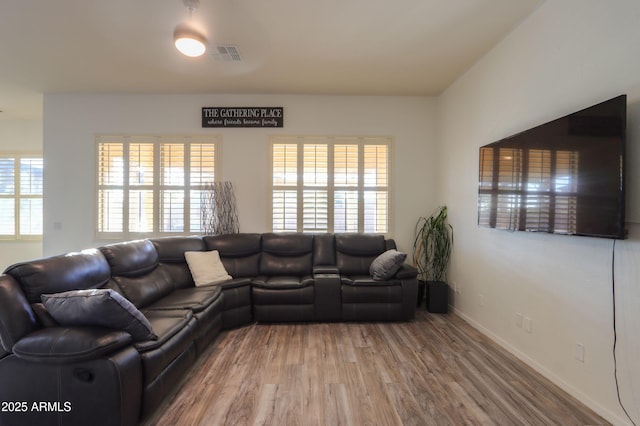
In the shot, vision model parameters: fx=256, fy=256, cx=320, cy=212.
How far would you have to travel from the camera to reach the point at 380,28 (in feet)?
8.02

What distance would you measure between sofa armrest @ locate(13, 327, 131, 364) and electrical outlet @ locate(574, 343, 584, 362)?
10.1 ft

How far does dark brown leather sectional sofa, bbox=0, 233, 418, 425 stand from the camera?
1.40m

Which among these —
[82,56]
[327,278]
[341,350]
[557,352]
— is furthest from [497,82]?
[82,56]

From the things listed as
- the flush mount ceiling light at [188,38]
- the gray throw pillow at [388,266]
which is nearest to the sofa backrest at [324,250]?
the gray throw pillow at [388,266]

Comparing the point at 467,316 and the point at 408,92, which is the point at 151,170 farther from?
the point at 467,316

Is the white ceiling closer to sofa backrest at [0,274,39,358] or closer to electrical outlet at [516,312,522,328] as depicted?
sofa backrest at [0,274,39,358]

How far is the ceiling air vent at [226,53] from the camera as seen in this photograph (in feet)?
8.93

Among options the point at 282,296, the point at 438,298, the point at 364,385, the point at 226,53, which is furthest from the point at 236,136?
the point at 438,298

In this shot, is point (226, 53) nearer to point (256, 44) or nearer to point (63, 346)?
point (256, 44)

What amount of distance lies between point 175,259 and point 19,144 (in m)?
4.63

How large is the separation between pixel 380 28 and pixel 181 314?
124 inches

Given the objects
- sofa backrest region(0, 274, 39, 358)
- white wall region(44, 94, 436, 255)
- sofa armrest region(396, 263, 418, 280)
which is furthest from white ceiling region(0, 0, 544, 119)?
sofa armrest region(396, 263, 418, 280)

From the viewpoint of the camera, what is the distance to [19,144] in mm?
4844

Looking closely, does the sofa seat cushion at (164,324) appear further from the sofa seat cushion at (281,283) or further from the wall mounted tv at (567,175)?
Result: the wall mounted tv at (567,175)
